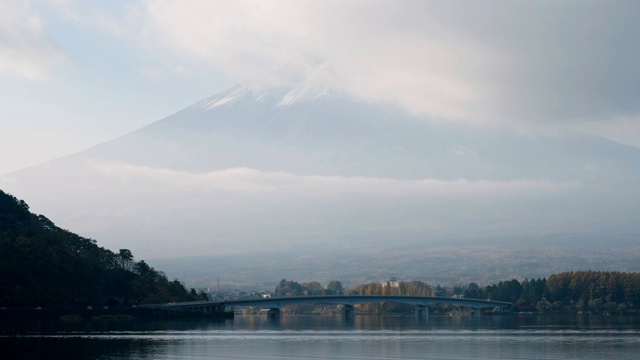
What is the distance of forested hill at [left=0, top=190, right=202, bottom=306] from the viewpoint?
106062 mm

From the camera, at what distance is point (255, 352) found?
5750 cm

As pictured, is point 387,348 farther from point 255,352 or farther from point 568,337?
point 568,337

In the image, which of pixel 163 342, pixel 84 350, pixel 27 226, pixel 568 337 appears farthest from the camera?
pixel 27 226

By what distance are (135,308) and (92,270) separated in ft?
40.3

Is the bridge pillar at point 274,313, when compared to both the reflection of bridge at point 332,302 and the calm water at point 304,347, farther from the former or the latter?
the calm water at point 304,347

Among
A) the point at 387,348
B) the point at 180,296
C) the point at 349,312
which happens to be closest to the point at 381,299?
the point at 349,312

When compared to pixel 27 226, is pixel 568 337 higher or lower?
lower

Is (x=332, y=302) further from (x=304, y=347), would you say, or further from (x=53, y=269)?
(x=304, y=347)

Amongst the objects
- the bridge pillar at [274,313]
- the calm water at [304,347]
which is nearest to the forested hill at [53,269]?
the bridge pillar at [274,313]

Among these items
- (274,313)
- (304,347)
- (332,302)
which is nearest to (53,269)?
(304,347)

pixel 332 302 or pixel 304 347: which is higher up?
pixel 332 302

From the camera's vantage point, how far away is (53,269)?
110875mm

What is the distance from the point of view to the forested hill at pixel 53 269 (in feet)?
348

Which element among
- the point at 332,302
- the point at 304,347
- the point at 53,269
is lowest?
the point at 304,347
